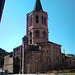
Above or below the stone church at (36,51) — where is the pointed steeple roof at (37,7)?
above

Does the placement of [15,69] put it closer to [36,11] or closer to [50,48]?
A: [50,48]

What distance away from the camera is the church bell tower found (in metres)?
40.2

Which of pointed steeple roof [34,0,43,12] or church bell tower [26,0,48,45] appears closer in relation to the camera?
church bell tower [26,0,48,45]

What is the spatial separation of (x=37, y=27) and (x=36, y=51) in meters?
9.34

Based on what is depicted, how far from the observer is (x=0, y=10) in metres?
2.19

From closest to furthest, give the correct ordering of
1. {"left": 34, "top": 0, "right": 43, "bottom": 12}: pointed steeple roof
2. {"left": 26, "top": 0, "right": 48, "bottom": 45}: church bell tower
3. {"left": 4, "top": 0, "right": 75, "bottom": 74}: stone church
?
{"left": 4, "top": 0, "right": 75, "bottom": 74}: stone church, {"left": 26, "top": 0, "right": 48, "bottom": 45}: church bell tower, {"left": 34, "top": 0, "right": 43, "bottom": 12}: pointed steeple roof

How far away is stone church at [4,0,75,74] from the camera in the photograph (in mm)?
34219

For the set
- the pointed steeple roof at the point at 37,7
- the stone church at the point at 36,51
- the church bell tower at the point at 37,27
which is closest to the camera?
the stone church at the point at 36,51

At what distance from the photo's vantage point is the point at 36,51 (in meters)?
34.9

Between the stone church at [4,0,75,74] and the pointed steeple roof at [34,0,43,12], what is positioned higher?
the pointed steeple roof at [34,0,43,12]

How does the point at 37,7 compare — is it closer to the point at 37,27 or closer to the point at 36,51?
the point at 37,27

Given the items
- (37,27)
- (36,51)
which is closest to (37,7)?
(37,27)

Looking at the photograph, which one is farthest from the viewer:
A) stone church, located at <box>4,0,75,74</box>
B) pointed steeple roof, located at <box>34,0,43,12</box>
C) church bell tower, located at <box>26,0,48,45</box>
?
pointed steeple roof, located at <box>34,0,43,12</box>

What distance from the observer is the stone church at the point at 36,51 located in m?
34.2
